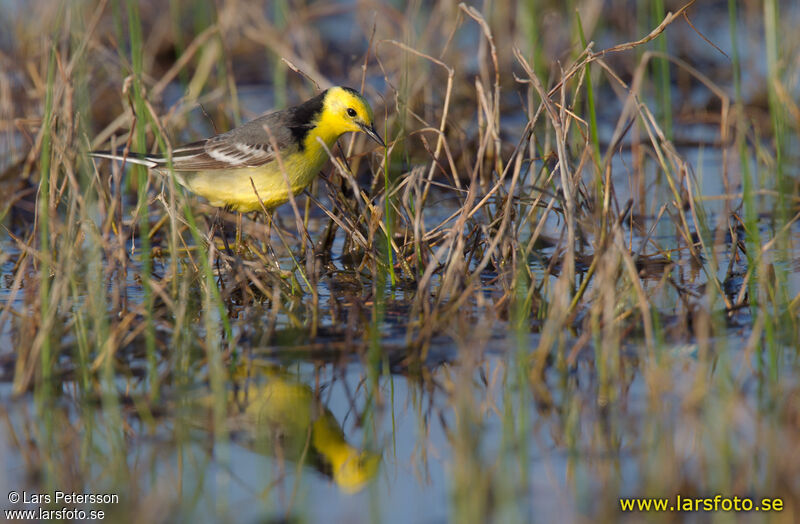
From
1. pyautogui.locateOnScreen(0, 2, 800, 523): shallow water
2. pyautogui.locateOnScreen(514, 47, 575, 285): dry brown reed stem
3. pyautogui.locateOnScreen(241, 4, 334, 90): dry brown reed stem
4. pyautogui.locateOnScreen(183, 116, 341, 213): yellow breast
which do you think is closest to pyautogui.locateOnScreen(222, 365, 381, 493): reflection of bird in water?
pyautogui.locateOnScreen(0, 2, 800, 523): shallow water

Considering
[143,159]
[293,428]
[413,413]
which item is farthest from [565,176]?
[143,159]

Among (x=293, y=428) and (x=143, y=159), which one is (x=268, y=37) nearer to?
(x=143, y=159)

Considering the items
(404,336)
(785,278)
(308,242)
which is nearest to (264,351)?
(404,336)

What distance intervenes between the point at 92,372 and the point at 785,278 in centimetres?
367

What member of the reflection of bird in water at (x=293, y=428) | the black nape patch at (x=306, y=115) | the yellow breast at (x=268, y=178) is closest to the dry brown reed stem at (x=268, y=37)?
the black nape patch at (x=306, y=115)

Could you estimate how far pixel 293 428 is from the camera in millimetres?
4207

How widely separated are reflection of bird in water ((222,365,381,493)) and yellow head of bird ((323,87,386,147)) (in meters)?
2.30

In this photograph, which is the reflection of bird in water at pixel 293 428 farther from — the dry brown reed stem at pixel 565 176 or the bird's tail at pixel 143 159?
the bird's tail at pixel 143 159

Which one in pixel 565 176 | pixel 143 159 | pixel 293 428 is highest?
pixel 143 159

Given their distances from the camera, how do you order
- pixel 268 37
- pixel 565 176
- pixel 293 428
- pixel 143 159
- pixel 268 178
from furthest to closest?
pixel 268 37 → pixel 268 178 → pixel 143 159 → pixel 565 176 → pixel 293 428

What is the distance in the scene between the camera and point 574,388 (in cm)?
439

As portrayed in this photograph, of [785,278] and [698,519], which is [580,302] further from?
[698,519]

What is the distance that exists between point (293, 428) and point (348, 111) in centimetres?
288

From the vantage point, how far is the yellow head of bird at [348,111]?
21.3 ft
